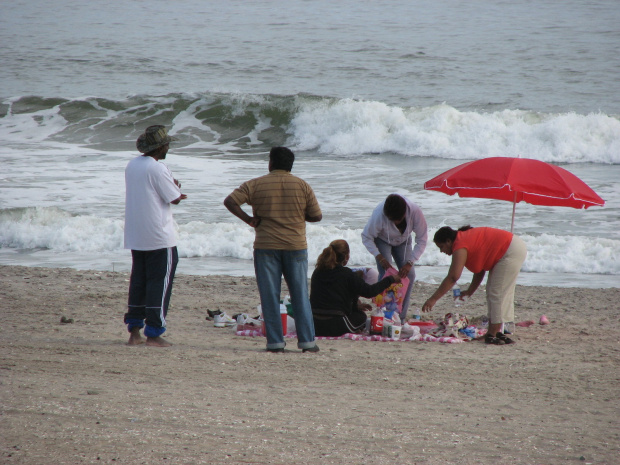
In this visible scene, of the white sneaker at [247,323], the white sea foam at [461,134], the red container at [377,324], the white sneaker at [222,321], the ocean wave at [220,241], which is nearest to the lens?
the red container at [377,324]

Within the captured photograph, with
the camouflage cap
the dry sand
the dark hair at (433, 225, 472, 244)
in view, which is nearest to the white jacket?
the dark hair at (433, 225, 472, 244)

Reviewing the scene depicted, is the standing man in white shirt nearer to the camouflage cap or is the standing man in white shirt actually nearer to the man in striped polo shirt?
the camouflage cap

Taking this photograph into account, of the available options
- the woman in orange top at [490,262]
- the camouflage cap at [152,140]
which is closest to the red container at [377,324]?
the woman in orange top at [490,262]

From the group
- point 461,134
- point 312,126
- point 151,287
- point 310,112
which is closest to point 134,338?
point 151,287

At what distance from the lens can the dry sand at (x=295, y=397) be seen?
11.0 feet

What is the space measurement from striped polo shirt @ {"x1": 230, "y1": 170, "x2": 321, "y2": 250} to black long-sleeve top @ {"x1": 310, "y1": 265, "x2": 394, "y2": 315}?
871 mm

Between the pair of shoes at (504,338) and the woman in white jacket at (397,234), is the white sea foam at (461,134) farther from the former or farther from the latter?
the pair of shoes at (504,338)

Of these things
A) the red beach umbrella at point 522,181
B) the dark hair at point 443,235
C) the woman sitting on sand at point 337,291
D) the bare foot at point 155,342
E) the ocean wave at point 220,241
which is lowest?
the ocean wave at point 220,241

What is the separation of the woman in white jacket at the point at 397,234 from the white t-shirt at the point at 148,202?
1.94m

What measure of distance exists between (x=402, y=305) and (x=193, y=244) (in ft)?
15.4

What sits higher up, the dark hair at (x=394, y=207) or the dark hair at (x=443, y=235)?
the dark hair at (x=394, y=207)

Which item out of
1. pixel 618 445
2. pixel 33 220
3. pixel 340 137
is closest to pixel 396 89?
pixel 340 137

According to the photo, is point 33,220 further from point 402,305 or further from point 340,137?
point 340,137

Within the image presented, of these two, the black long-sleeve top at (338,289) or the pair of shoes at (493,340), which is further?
the pair of shoes at (493,340)
